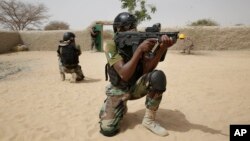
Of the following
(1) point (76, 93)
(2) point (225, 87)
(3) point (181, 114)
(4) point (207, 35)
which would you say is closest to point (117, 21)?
(3) point (181, 114)

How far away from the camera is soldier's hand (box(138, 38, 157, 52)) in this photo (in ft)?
9.33

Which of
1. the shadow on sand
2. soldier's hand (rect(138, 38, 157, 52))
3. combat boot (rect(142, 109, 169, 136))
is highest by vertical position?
soldier's hand (rect(138, 38, 157, 52))

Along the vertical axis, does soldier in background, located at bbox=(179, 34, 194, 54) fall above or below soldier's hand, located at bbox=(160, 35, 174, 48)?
below

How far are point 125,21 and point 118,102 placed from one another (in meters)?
0.99

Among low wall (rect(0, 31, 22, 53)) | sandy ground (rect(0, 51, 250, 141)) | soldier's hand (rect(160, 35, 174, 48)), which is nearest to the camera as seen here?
soldier's hand (rect(160, 35, 174, 48))

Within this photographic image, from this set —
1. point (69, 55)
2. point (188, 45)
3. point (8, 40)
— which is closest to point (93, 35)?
point (188, 45)

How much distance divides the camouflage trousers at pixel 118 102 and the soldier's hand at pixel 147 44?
43cm

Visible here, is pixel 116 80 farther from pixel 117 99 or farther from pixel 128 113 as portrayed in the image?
pixel 128 113

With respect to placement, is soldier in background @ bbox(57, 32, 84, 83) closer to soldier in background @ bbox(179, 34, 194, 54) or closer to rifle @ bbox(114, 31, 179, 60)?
rifle @ bbox(114, 31, 179, 60)

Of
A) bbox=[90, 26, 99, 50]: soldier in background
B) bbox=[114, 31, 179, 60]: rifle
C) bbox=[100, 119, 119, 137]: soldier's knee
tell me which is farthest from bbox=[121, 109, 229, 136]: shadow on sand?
bbox=[90, 26, 99, 50]: soldier in background

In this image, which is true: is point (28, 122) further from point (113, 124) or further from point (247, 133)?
point (247, 133)

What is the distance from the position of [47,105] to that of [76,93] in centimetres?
89

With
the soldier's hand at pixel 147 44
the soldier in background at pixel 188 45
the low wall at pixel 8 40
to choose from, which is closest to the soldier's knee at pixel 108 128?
the soldier's hand at pixel 147 44

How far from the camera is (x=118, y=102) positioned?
10.6 feet
